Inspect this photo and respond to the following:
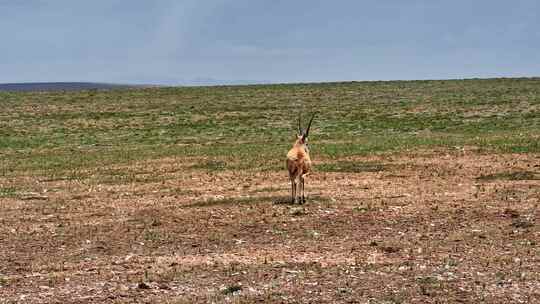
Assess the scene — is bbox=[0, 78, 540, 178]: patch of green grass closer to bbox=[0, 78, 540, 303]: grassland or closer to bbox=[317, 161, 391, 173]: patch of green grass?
bbox=[317, 161, 391, 173]: patch of green grass

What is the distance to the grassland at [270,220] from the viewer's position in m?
11.9

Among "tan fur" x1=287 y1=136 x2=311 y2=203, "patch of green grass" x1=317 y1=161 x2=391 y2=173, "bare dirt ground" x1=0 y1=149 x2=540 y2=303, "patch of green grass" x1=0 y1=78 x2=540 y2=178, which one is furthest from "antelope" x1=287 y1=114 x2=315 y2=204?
"patch of green grass" x1=0 y1=78 x2=540 y2=178

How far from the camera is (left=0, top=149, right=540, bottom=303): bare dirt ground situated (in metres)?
11.6

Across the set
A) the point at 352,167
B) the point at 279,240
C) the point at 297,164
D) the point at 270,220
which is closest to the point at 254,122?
the point at 352,167

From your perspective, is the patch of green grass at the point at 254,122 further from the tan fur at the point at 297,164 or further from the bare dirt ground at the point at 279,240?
the tan fur at the point at 297,164

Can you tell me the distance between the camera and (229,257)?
13961 millimetres

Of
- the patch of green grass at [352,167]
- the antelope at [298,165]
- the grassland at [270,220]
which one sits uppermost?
the antelope at [298,165]

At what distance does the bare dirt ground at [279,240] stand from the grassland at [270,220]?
0.14 feet

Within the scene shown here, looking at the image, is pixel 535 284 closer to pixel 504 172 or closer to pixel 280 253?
pixel 280 253

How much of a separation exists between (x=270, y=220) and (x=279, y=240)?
1.99 m

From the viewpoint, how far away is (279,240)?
1525 cm

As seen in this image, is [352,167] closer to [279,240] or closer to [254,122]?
[279,240]

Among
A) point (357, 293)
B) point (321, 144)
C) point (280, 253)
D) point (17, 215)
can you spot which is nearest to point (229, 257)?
point (280, 253)

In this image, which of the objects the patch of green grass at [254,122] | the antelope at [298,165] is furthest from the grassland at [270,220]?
the antelope at [298,165]
